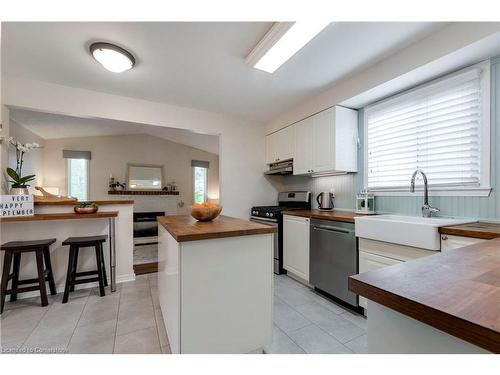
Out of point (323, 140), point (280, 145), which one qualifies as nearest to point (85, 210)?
point (280, 145)

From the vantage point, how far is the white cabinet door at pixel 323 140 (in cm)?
268

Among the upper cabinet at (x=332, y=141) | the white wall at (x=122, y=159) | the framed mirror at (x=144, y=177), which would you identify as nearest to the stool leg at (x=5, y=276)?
the upper cabinet at (x=332, y=141)

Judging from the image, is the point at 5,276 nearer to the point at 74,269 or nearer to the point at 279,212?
the point at 74,269

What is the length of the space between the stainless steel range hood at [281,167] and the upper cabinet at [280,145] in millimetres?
63

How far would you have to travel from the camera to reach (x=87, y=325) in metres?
1.90

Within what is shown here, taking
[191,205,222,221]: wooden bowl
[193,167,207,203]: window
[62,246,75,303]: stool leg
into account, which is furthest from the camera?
[193,167,207,203]: window

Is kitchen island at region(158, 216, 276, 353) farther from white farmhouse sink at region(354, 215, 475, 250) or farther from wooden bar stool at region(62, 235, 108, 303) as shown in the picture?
wooden bar stool at region(62, 235, 108, 303)

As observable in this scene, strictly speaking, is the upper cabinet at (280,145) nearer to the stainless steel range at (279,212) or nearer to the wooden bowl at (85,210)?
the stainless steel range at (279,212)

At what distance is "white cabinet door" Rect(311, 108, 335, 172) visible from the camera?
8.79 ft

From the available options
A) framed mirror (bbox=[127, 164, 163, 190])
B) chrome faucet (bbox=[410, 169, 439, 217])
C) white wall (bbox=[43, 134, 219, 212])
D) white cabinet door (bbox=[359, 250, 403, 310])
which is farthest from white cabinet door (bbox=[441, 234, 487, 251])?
framed mirror (bbox=[127, 164, 163, 190])

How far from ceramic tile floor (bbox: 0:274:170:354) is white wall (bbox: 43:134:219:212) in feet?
13.9

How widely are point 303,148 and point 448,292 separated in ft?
8.97
